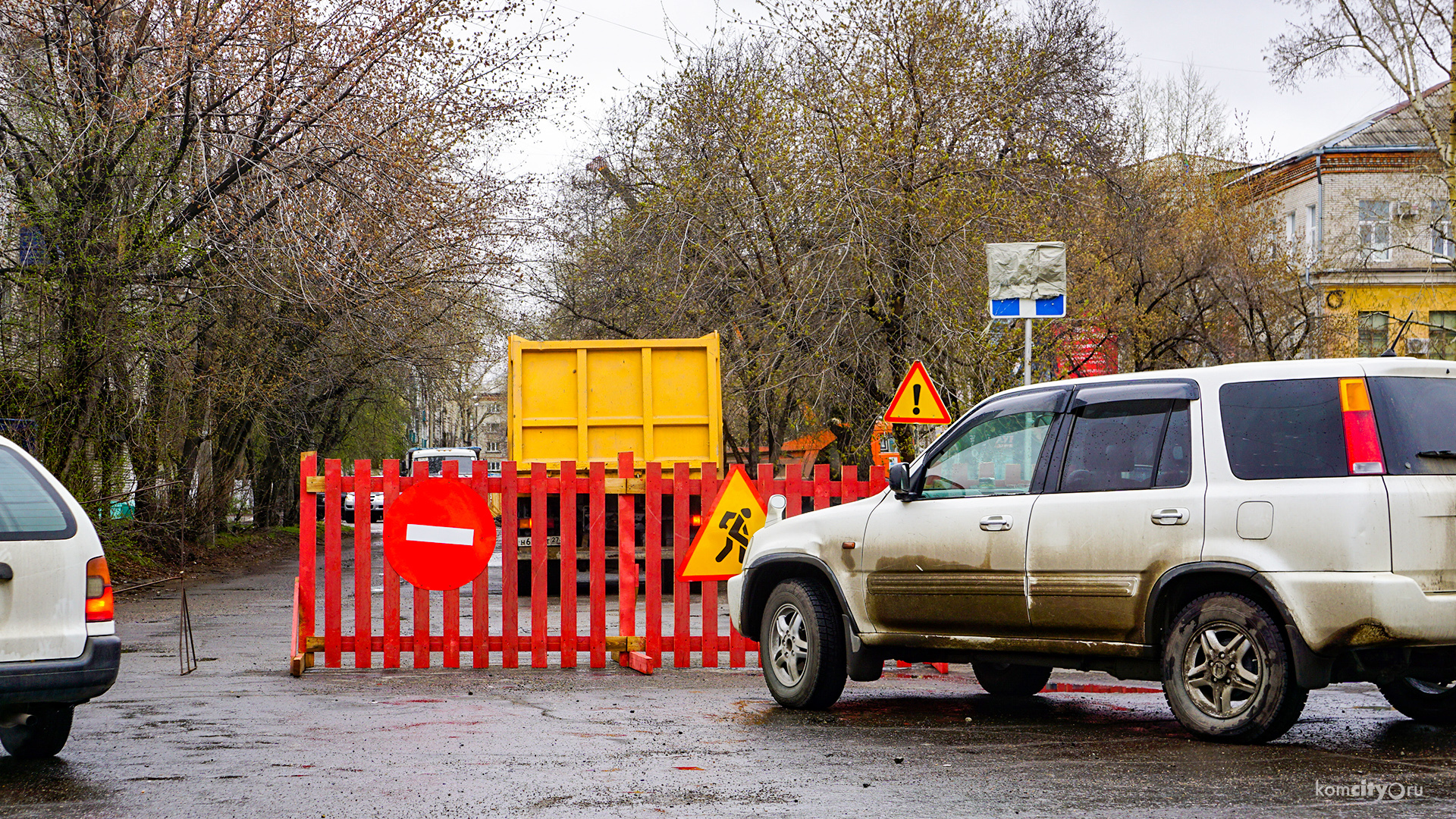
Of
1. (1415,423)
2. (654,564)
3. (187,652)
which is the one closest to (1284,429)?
(1415,423)

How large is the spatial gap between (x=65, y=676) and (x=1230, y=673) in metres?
5.10

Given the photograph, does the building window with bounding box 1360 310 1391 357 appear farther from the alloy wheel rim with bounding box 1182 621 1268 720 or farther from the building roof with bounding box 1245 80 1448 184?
the alloy wheel rim with bounding box 1182 621 1268 720

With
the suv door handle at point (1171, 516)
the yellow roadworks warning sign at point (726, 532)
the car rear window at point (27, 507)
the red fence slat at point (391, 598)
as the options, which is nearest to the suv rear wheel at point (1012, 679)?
the yellow roadworks warning sign at point (726, 532)

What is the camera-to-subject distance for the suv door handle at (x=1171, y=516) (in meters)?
6.69

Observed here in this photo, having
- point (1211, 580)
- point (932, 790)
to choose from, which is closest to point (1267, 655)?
point (1211, 580)

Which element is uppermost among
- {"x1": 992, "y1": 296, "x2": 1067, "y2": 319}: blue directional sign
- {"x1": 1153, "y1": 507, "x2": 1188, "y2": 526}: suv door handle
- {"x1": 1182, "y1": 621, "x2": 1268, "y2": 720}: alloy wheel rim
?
{"x1": 992, "y1": 296, "x2": 1067, "y2": 319}: blue directional sign

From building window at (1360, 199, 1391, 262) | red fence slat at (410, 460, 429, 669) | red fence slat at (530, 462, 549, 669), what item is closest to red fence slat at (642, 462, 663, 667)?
red fence slat at (530, 462, 549, 669)

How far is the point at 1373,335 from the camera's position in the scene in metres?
39.8

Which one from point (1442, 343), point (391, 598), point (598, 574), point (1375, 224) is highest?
point (1375, 224)

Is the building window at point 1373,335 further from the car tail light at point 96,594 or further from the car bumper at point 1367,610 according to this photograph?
the car tail light at point 96,594

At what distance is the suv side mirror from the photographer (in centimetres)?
794

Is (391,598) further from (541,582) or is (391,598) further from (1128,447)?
(1128,447)

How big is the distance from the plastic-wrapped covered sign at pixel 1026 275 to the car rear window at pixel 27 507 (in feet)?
27.0

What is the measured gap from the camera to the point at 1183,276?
3098 centimetres
